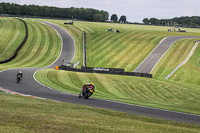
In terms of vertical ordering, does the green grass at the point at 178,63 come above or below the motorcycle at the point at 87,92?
below

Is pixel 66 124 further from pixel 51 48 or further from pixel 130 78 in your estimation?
pixel 51 48

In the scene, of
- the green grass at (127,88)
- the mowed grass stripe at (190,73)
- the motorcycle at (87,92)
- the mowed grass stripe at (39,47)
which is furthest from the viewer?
the mowed grass stripe at (39,47)

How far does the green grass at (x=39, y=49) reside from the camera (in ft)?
241

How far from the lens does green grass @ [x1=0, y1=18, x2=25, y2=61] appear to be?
79938 millimetres

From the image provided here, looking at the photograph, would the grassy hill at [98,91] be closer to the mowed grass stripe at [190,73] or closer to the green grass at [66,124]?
the green grass at [66,124]

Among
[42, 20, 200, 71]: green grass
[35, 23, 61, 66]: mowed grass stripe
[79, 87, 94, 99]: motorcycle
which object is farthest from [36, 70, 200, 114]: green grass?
[35, 23, 61, 66]: mowed grass stripe

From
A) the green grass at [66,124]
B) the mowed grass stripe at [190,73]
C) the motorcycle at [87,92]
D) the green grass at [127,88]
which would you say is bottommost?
the mowed grass stripe at [190,73]

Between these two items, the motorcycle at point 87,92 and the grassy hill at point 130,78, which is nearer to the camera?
the motorcycle at point 87,92

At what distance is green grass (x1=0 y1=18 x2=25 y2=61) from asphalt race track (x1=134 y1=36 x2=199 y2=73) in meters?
29.7

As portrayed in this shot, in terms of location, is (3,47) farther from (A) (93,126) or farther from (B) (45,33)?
(A) (93,126)

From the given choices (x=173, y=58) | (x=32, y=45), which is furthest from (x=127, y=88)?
(x=32, y=45)

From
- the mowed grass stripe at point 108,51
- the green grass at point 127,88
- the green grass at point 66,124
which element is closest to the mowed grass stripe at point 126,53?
the mowed grass stripe at point 108,51

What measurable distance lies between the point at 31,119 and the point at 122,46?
245ft

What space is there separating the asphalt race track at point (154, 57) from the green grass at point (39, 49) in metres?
20.3
